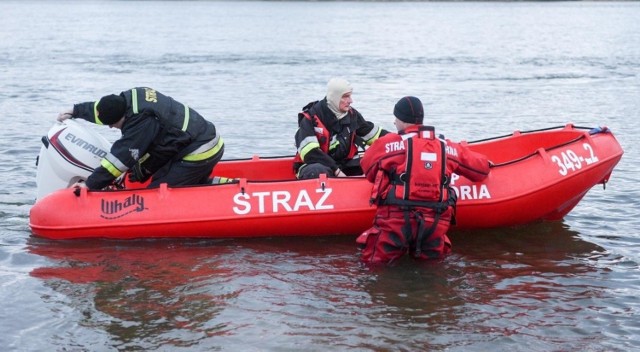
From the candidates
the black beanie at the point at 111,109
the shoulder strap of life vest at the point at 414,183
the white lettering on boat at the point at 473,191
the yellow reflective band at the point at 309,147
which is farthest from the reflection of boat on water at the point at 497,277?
the black beanie at the point at 111,109

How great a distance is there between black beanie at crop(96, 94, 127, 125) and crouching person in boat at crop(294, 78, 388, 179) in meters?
1.45

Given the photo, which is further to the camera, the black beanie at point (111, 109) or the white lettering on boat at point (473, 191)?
the white lettering on boat at point (473, 191)

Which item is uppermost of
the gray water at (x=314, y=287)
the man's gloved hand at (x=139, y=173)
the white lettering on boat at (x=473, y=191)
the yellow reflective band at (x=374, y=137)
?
the yellow reflective band at (x=374, y=137)

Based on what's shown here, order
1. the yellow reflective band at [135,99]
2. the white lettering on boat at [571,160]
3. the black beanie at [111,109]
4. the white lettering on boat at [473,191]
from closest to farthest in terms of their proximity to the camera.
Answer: the black beanie at [111,109], the yellow reflective band at [135,99], the white lettering on boat at [473,191], the white lettering on boat at [571,160]

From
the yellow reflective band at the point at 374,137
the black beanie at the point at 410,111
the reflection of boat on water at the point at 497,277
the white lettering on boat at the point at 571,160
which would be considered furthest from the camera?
the yellow reflective band at the point at 374,137

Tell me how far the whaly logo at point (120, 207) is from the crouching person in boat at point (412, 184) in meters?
1.89

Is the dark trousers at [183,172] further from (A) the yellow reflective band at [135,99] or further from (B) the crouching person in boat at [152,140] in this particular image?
(A) the yellow reflective band at [135,99]

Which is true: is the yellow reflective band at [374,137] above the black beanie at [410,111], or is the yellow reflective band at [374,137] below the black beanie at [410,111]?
below

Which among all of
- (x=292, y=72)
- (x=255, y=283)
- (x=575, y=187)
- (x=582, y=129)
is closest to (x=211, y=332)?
(x=255, y=283)

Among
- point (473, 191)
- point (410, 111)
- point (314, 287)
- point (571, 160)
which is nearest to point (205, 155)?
point (314, 287)

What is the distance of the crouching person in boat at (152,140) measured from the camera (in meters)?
6.83

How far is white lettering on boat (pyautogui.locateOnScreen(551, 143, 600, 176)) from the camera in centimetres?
712

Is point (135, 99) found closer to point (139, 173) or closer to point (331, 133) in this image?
point (139, 173)

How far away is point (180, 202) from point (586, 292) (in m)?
3.13
